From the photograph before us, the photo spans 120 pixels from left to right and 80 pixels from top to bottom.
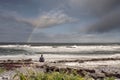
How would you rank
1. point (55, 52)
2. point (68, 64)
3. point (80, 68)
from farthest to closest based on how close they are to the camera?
1. point (55, 52)
2. point (68, 64)
3. point (80, 68)

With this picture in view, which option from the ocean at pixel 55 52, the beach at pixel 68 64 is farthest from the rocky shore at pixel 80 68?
the ocean at pixel 55 52

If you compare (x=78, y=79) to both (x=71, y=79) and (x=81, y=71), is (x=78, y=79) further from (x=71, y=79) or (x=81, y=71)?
(x=81, y=71)

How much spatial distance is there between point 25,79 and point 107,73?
1381cm

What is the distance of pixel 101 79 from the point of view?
21.9 metres

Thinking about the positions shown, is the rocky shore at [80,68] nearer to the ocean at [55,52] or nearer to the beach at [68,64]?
the beach at [68,64]

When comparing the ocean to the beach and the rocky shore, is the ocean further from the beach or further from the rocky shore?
the rocky shore

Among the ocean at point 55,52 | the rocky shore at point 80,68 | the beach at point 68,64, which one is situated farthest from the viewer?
the ocean at point 55,52

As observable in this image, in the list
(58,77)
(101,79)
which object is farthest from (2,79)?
(58,77)

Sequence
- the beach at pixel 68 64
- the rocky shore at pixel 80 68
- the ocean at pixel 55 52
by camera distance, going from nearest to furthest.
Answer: the rocky shore at pixel 80 68
the beach at pixel 68 64
the ocean at pixel 55 52

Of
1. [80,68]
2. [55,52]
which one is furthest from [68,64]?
[55,52]

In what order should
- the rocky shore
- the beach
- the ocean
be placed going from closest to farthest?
the rocky shore, the beach, the ocean

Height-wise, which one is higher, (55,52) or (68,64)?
(55,52)

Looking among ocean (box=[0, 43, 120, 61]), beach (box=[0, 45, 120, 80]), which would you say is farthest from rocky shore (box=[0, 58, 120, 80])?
ocean (box=[0, 43, 120, 61])

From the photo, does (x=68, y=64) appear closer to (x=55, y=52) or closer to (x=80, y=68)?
(x=80, y=68)
